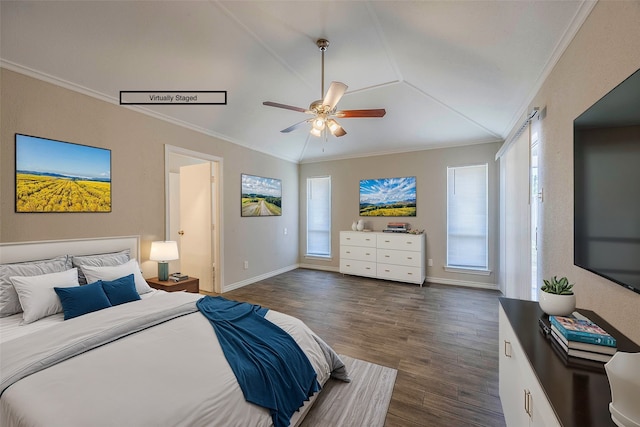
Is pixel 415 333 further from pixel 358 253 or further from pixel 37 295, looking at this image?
pixel 37 295

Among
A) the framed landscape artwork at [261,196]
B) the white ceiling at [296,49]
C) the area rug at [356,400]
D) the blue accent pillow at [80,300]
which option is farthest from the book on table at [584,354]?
the framed landscape artwork at [261,196]

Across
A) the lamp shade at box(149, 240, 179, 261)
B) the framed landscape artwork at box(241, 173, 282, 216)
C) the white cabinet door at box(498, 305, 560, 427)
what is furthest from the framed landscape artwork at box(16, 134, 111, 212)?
the white cabinet door at box(498, 305, 560, 427)

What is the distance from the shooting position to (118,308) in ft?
6.08

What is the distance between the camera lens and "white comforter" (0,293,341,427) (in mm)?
981

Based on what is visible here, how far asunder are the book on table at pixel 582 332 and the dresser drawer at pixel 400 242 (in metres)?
3.27

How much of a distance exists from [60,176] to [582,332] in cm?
396

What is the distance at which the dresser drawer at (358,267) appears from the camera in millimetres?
4879

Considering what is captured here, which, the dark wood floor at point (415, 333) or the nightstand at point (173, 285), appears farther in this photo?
the nightstand at point (173, 285)

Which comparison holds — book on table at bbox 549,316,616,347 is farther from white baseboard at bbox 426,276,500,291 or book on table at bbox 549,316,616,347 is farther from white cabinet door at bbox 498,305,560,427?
white baseboard at bbox 426,276,500,291

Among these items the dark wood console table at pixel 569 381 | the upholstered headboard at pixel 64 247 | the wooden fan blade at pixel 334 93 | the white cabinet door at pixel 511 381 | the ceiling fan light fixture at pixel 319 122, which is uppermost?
the wooden fan blade at pixel 334 93

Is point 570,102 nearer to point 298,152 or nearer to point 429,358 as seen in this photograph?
point 429,358

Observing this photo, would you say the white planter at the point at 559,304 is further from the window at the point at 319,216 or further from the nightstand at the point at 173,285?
the window at the point at 319,216

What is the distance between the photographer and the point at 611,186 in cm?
110

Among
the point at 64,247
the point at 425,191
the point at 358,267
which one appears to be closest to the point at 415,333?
the point at 358,267
